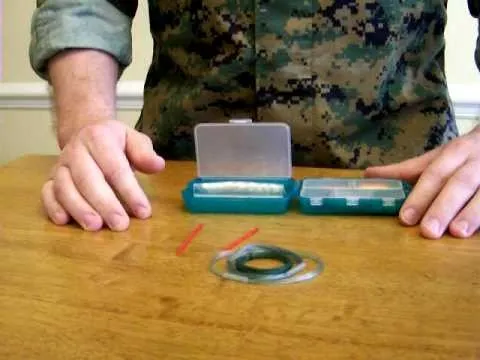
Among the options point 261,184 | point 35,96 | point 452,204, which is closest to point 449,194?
point 452,204

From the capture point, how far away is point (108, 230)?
58 centimetres

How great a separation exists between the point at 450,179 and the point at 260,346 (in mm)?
294

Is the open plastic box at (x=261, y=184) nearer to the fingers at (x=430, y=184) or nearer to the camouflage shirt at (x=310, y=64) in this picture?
the fingers at (x=430, y=184)

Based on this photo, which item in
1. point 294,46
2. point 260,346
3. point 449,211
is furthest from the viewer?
point 294,46

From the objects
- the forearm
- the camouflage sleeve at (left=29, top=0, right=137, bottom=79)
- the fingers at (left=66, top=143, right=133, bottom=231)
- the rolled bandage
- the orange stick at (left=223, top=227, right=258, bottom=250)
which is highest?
the camouflage sleeve at (left=29, top=0, right=137, bottom=79)

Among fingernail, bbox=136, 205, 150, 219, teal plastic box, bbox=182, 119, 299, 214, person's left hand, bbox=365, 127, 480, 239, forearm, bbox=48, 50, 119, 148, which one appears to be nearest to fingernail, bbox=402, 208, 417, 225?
person's left hand, bbox=365, 127, 480, 239

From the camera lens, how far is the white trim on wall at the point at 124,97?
153cm

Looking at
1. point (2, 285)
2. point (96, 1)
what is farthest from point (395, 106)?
point (2, 285)

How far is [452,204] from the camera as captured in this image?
57 cm

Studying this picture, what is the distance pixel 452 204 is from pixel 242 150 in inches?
8.1

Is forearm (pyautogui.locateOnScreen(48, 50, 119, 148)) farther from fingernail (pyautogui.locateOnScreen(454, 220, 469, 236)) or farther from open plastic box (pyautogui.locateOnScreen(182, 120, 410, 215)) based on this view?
fingernail (pyautogui.locateOnScreen(454, 220, 469, 236))

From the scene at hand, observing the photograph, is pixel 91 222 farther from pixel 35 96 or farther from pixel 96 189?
pixel 35 96

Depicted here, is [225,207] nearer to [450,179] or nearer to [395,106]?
[450,179]

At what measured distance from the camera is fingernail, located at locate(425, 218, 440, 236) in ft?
1.82
